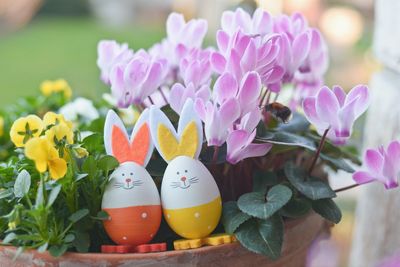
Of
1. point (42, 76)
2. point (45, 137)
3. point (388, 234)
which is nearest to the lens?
point (45, 137)

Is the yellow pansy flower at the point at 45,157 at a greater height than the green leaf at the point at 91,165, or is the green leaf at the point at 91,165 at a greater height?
the yellow pansy flower at the point at 45,157

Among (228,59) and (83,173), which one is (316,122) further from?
(83,173)

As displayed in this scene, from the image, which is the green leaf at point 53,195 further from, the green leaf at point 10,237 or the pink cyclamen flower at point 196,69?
the pink cyclamen flower at point 196,69

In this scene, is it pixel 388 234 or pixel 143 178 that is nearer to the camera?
pixel 143 178

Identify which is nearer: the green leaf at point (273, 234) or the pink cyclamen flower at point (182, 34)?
the green leaf at point (273, 234)

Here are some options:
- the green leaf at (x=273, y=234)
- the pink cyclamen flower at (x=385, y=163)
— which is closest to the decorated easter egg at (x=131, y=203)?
the green leaf at (x=273, y=234)

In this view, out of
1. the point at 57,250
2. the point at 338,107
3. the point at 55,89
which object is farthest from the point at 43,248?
the point at 55,89

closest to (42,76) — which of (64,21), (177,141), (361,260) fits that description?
(64,21)
